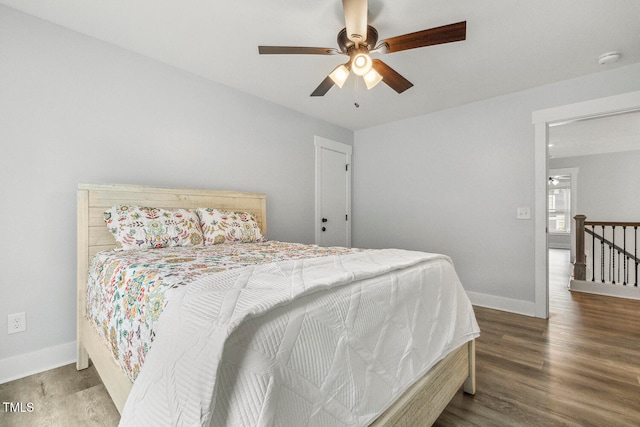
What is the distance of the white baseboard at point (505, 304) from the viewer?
9.91 feet

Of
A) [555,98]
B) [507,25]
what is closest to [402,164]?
[555,98]

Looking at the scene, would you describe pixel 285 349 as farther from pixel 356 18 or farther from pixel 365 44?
pixel 365 44

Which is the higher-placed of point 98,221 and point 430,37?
point 430,37

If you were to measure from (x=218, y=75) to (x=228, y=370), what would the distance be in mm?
2744

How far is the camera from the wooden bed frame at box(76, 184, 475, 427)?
1.19 m

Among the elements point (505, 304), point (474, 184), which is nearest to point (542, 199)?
point (474, 184)

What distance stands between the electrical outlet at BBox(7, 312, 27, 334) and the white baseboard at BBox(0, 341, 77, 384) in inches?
6.5

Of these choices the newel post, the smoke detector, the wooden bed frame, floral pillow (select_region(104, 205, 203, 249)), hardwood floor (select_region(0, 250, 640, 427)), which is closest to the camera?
the wooden bed frame

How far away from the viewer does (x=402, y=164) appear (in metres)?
4.02

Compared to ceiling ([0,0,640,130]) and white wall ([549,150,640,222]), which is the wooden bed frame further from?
white wall ([549,150,640,222])

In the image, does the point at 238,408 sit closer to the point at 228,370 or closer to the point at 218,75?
the point at 228,370

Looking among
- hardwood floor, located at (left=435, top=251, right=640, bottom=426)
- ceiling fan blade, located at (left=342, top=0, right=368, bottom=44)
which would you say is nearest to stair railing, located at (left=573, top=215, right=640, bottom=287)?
hardwood floor, located at (left=435, top=251, right=640, bottom=426)

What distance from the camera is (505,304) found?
125 inches

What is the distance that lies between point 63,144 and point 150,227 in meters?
0.84
